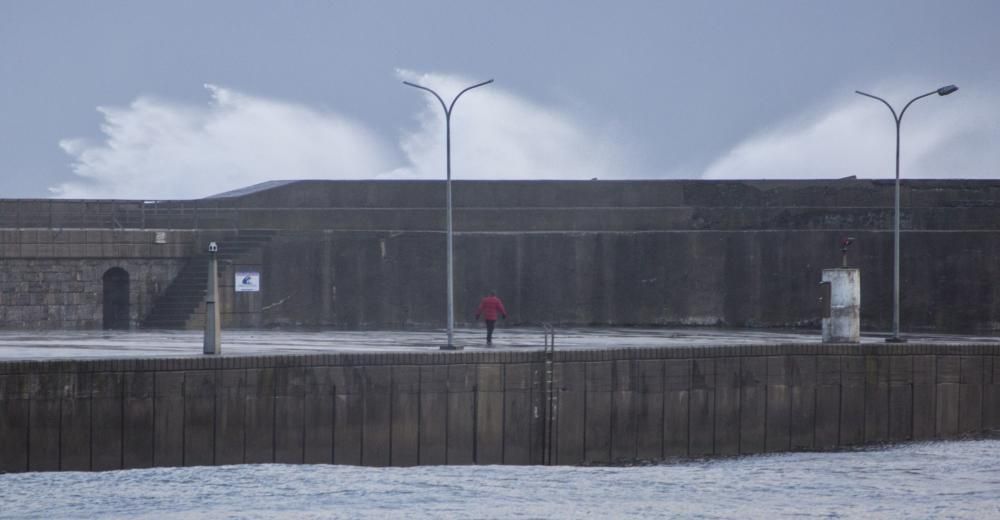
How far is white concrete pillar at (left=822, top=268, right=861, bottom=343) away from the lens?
33.3 meters

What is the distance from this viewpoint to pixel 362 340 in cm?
3584

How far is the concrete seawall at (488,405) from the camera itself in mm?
23484

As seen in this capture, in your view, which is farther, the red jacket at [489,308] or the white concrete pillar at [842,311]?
the red jacket at [489,308]

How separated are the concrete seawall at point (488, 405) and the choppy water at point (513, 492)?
48 centimetres

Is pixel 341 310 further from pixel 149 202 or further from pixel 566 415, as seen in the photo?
pixel 566 415

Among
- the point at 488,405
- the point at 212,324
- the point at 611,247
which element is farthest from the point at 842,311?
the point at 212,324

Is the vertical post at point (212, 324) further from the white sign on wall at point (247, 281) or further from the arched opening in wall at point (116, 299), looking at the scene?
the arched opening in wall at point (116, 299)

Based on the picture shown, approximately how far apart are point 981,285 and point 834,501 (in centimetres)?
2436

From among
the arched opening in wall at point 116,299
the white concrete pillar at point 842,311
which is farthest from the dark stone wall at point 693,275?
the white concrete pillar at point 842,311

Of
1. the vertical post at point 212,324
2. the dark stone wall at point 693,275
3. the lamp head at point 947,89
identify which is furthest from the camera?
the dark stone wall at point 693,275

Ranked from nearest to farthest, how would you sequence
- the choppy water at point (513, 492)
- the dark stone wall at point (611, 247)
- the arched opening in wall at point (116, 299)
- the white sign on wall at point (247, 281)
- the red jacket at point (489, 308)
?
→ 1. the choppy water at point (513, 492)
2. the red jacket at point (489, 308)
3. the arched opening in wall at point (116, 299)
4. the white sign on wall at point (247, 281)
5. the dark stone wall at point (611, 247)

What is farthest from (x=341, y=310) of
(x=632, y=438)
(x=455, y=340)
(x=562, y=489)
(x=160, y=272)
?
(x=562, y=489)

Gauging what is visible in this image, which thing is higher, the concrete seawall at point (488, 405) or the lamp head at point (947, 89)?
the lamp head at point (947, 89)

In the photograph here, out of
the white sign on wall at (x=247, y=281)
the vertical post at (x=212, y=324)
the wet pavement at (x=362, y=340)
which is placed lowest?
the wet pavement at (x=362, y=340)
